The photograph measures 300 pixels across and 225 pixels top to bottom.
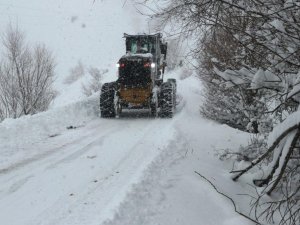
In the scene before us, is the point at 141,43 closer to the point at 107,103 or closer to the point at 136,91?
the point at 136,91

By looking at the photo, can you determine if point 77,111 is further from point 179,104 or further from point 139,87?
point 179,104

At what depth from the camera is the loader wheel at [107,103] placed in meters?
13.4

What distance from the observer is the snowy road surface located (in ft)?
17.0

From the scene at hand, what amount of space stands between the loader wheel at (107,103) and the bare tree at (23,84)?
29.7ft

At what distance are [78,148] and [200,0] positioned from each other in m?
4.43

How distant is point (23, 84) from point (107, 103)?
385 inches

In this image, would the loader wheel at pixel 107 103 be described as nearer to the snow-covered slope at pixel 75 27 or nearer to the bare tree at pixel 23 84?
the bare tree at pixel 23 84

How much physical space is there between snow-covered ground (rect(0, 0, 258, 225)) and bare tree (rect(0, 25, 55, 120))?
7.62 meters

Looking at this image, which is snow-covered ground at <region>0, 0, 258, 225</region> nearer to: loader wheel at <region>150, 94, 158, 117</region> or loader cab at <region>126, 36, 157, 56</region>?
loader wheel at <region>150, 94, 158, 117</region>

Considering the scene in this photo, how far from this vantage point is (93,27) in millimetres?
65125

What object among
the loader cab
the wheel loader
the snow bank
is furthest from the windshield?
the snow bank

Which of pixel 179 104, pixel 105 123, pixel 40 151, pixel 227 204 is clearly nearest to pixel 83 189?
pixel 227 204

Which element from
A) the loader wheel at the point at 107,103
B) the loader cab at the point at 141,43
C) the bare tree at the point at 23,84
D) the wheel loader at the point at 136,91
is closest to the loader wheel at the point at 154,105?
the wheel loader at the point at 136,91

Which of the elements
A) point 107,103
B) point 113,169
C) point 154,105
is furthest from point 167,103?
point 113,169
